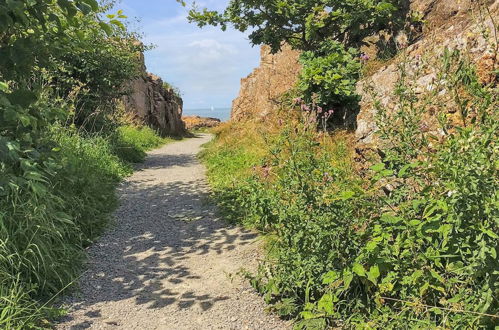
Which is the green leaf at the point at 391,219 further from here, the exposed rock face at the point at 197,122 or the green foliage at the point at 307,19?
the exposed rock face at the point at 197,122

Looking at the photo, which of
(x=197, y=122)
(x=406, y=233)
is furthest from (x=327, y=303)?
(x=197, y=122)

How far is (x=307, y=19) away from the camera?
27.2ft

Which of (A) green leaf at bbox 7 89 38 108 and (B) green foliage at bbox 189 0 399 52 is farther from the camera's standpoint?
(B) green foliage at bbox 189 0 399 52

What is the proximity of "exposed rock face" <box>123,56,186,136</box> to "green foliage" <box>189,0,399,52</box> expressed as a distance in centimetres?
1047

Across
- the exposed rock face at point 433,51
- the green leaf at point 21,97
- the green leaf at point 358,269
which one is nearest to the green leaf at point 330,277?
the green leaf at point 358,269

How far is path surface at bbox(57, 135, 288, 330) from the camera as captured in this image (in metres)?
3.71

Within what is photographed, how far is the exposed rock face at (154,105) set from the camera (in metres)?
20.0

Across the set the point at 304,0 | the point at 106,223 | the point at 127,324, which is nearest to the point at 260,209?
the point at 127,324

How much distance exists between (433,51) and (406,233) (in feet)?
9.73

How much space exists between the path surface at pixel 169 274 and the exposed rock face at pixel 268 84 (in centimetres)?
495

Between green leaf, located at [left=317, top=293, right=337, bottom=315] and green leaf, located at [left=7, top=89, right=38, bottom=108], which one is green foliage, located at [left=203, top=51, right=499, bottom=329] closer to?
green leaf, located at [left=317, top=293, right=337, bottom=315]

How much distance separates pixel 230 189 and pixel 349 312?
193 inches

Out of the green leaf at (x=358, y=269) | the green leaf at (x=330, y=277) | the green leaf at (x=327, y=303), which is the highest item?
the green leaf at (x=358, y=269)

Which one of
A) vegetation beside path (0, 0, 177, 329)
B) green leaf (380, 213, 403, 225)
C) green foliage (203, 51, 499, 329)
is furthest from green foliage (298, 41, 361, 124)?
green leaf (380, 213, 403, 225)
